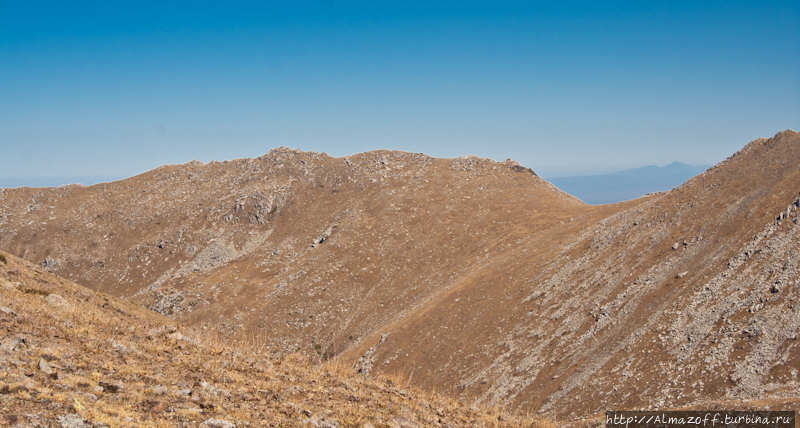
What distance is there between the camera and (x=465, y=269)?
51.5 metres

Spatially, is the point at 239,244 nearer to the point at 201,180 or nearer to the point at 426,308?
the point at 201,180

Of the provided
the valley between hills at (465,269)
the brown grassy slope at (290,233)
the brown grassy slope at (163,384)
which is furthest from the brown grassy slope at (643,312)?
the brown grassy slope at (163,384)

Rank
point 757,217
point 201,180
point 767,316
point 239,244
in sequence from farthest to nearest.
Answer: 1. point 201,180
2. point 239,244
3. point 757,217
4. point 767,316

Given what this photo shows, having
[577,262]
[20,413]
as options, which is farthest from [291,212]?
[20,413]

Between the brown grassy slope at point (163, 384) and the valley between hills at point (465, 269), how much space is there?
1088 mm

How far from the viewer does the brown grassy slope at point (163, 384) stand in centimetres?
895

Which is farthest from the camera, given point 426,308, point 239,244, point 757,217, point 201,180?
point 201,180

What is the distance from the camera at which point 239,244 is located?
230ft

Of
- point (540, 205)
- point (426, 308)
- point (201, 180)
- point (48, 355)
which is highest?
point (201, 180)

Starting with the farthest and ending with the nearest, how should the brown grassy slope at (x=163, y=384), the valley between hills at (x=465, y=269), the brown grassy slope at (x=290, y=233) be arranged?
the brown grassy slope at (x=290, y=233), the valley between hills at (x=465, y=269), the brown grassy slope at (x=163, y=384)

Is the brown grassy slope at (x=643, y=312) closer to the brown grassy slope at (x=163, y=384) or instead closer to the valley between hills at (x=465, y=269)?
the valley between hills at (x=465, y=269)

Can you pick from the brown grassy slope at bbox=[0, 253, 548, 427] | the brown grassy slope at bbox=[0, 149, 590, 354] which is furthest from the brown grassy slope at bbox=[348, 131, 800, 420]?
the brown grassy slope at bbox=[0, 253, 548, 427]

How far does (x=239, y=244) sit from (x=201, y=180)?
2245cm

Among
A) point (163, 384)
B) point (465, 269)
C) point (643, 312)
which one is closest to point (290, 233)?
point (465, 269)
